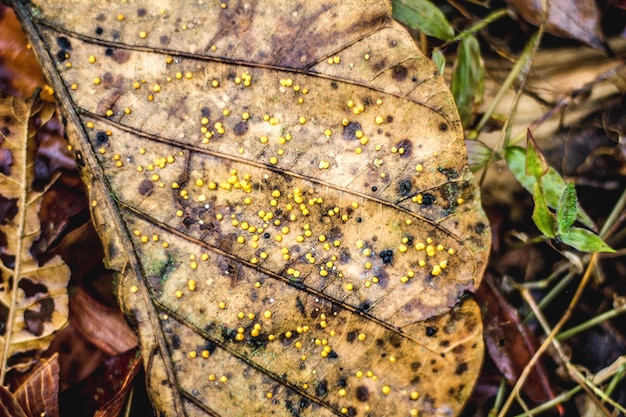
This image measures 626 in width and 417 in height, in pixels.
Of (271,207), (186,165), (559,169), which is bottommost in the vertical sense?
(559,169)

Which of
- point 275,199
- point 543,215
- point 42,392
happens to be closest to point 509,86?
point 543,215

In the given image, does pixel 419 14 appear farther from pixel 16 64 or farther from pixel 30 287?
pixel 30 287

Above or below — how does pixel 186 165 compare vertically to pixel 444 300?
above

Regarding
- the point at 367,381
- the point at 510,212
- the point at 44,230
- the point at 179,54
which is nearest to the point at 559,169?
the point at 510,212

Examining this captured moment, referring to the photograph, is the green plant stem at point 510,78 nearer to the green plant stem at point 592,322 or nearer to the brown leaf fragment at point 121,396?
the green plant stem at point 592,322

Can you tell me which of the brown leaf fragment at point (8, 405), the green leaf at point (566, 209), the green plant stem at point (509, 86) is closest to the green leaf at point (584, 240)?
the green leaf at point (566, 209)

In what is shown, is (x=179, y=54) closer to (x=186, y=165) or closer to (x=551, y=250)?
(x=186, y=165)
